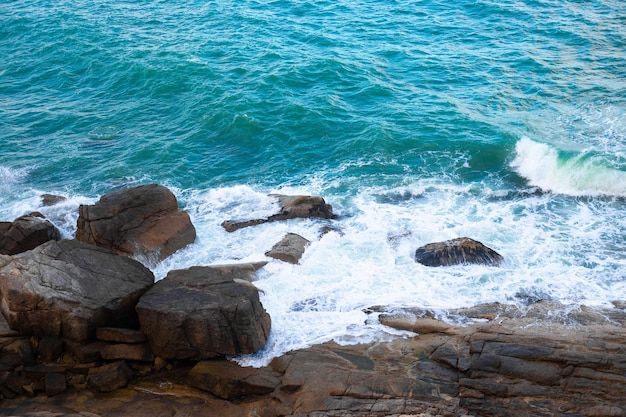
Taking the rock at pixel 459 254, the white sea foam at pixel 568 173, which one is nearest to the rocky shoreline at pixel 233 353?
the rock at pixel 459 254

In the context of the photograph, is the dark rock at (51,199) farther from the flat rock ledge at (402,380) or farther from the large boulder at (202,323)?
the large boulder at (202,323)

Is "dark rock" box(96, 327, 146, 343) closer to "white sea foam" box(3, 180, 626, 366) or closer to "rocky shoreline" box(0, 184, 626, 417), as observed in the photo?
"rocky shoreline" box(0, 184, 626, 417)

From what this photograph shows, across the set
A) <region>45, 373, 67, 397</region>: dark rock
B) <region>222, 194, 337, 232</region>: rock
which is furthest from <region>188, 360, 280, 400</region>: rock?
<region>222, 194, 337, 232</region>: rock

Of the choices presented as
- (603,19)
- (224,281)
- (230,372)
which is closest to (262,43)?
(603,19)

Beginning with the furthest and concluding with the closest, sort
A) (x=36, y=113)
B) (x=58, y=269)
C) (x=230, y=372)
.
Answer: (x=36, y=113) < (x=58, y=269) < (x=230, y=372)

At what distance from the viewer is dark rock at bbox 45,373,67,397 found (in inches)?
618

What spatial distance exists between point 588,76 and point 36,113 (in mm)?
27469

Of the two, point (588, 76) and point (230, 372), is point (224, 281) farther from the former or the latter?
point (588, 76)

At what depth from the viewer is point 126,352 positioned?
53.0ft

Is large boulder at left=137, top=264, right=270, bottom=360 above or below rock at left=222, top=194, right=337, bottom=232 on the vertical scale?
above

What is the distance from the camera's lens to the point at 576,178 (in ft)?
82.8

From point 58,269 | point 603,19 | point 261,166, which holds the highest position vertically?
point 603,19

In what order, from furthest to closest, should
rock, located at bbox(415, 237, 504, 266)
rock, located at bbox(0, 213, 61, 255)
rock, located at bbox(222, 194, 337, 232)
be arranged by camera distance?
rock, located at bbox(222, 194, 337, 232) → rock, located at bbox(0, 213, 61, 255) → rock, located at bbox(415, 237, 504, 266)

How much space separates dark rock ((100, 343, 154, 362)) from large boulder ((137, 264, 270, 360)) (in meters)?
0.26
